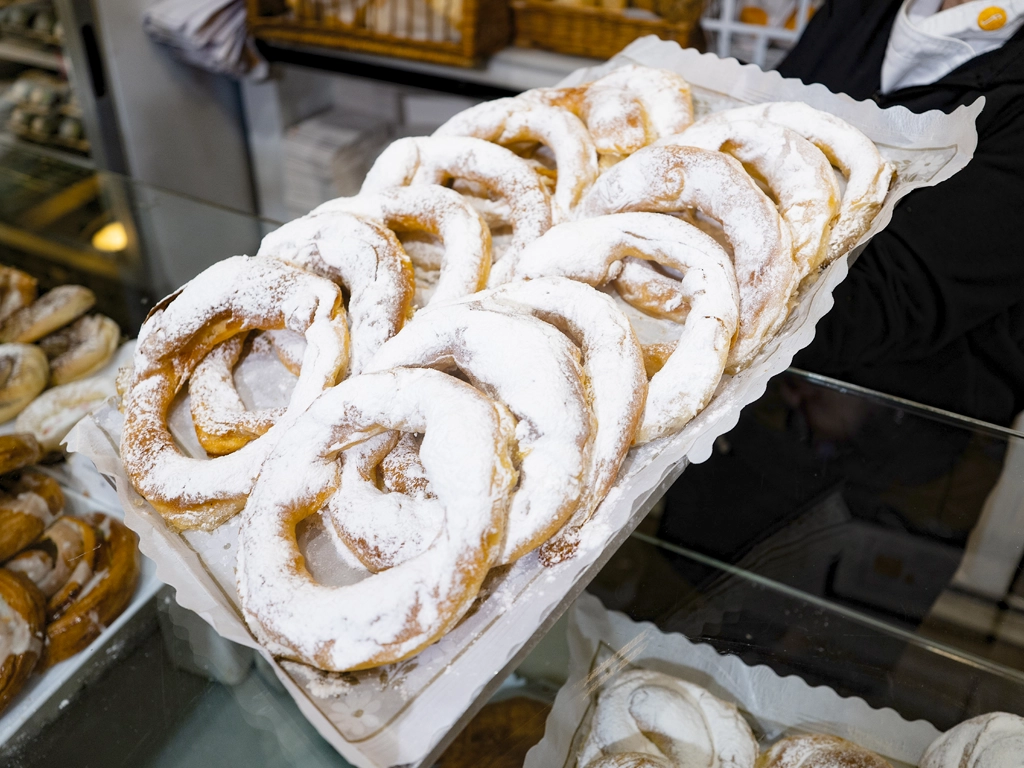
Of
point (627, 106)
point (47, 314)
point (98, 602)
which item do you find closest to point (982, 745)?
point (627, 106)

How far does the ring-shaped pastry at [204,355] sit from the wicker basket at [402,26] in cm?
173

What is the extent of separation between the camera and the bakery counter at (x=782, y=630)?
847mm

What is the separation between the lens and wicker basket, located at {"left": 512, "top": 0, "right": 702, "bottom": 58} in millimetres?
2199

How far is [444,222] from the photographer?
1.06m

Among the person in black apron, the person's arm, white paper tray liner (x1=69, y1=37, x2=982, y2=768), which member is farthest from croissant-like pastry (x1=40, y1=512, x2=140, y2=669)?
the person's arm

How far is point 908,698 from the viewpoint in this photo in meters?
0.95

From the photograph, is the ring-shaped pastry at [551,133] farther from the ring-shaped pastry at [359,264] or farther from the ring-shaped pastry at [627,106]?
the ring-shaped pastry at [359,264]

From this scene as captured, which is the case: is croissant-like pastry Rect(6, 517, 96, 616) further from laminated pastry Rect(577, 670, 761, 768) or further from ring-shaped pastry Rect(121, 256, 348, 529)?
laminated pastry Rect(577, 670, 761, 768)

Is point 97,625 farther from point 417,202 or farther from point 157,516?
point 417,202

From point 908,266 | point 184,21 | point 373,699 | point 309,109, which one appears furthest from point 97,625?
point 309,109

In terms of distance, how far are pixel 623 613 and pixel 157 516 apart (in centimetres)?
61

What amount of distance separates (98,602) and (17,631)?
0.10 meters

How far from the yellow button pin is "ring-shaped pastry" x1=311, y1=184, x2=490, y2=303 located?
1.01m

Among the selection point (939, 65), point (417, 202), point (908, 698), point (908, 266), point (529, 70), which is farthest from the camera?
point (529, 70)
